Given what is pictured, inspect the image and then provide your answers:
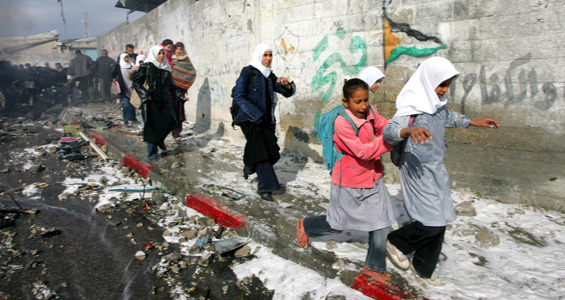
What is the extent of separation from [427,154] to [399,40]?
2.62 metres

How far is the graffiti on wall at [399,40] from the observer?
4105 millimetres

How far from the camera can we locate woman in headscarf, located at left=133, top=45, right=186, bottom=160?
5336mm

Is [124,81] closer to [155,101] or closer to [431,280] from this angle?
[155,101]

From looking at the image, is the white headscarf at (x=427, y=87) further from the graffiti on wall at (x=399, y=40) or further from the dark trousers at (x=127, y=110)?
the dark trousers at (x=127, y=110)

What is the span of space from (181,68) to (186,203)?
4.19 m

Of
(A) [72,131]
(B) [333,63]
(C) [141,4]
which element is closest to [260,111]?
(B) [333,63]

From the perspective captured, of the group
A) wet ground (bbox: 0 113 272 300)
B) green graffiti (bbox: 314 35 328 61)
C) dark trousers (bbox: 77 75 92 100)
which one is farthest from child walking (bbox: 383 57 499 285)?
dark trousers (bbox: 77 75 92 100)

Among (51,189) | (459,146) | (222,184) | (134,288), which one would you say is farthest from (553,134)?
(51,189)

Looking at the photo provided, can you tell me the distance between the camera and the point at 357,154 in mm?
2182

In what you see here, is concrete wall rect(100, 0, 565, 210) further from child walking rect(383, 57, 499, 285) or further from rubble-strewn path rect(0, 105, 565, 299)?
child walking rect(383, 57, 499, 285)

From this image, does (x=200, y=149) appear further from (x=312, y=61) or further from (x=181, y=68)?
(x=312, y=61)

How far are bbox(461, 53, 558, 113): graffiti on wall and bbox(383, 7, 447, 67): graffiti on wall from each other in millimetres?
568

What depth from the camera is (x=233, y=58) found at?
23.4 ft

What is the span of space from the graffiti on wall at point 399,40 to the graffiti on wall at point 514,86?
57 centimetres
